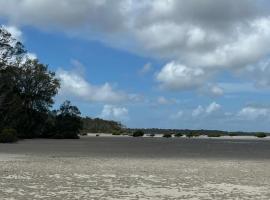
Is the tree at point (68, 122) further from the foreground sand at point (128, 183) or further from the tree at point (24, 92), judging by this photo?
the foreground sand at point (128, 183)

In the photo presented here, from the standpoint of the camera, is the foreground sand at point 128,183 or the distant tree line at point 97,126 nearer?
the foreground sand at point 128,183

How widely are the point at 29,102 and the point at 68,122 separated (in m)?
10.6

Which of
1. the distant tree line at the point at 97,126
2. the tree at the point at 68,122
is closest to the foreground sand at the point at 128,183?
the tree at the point at 68,122

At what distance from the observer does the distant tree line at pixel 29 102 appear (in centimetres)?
7750

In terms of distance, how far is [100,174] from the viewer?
78.4 feet

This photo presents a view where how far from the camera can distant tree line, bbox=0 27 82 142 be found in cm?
7750

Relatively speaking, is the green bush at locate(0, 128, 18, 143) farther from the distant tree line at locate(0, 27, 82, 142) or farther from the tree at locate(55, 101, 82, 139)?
the tree at locate(55, 101, 82, 139)

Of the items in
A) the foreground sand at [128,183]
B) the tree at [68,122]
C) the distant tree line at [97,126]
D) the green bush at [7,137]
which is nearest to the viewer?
the foreground sand at [128,183]

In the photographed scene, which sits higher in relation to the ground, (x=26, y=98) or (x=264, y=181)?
(x=26, y=98)

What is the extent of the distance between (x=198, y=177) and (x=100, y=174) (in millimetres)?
4241

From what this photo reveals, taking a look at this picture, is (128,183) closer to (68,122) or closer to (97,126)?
(68,122)

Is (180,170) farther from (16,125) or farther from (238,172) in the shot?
(16,125)

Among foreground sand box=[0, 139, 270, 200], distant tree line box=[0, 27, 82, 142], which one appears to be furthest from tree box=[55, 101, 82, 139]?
foreground sand box=[0, 139, 270, 200]

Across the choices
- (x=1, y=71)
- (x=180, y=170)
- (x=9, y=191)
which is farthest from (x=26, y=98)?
(x=9, y=191)
